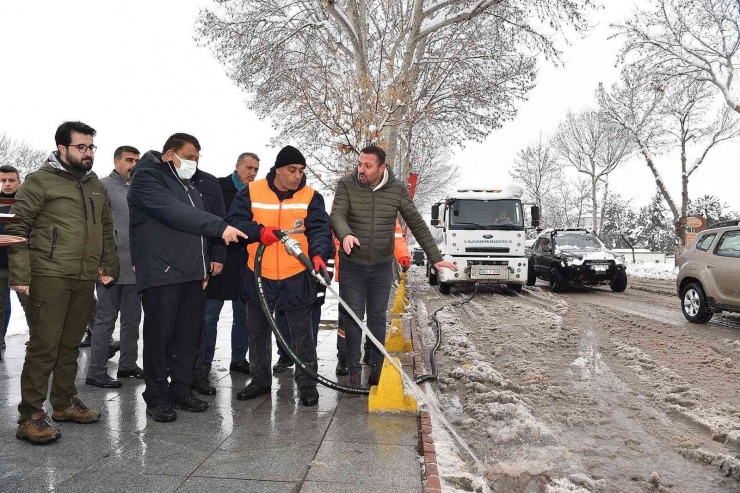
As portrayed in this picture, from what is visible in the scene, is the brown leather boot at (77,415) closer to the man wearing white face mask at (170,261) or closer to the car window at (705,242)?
the man wearing white face mask at (170,261)

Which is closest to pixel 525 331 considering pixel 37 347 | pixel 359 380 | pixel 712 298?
pixel 712 298

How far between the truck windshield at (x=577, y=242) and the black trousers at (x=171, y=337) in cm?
1411

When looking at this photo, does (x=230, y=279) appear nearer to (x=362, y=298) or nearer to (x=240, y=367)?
(x=240, y=367)

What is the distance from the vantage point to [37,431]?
3.57m

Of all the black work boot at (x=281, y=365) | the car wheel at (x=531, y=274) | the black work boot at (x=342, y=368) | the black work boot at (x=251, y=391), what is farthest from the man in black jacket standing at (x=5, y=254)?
the car wheel at (x=531, y=274)

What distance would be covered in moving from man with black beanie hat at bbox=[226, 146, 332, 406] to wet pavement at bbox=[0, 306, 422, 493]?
343mm

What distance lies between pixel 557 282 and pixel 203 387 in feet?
43.1

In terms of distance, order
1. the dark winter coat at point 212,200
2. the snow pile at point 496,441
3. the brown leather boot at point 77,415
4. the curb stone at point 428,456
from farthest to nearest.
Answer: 1. the dark winter coat at point 212,200
2. the brown leather boot at point 77,415
3. the snow pile at point 496,441
4. the curb stone at point 428,456

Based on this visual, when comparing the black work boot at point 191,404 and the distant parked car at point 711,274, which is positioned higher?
the distant parked car at point 711,274

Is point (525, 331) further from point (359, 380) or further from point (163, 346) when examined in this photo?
point (163, 346)

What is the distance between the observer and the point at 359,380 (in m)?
5.06

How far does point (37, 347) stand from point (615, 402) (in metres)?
4.63

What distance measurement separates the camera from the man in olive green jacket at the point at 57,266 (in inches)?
145

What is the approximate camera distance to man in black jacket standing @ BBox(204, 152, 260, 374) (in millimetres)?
5371
